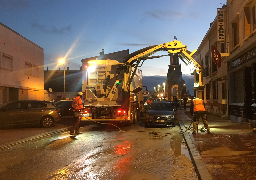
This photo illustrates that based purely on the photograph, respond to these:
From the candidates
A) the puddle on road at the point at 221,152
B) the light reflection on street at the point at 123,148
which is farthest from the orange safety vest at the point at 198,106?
the puddle on road at the point at 221,152

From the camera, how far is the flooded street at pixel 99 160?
5.89 m

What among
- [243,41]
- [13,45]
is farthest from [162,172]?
[13,45]

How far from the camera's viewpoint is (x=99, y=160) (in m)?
7.20

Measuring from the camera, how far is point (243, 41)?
598 inches

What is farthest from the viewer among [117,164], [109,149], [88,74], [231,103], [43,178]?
[231,103]

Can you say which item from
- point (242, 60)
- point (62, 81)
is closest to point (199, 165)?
point (242, 60)

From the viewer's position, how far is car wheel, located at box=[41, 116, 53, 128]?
578 inches

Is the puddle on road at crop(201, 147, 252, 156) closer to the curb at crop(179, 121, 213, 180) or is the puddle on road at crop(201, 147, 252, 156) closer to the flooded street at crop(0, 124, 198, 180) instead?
the curb at crop(179, 121, 213, 180)

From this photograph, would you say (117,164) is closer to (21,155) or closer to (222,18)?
(21,155)

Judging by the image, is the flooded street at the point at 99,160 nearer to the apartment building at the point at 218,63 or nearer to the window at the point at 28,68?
the apartment building at the point at 218,63

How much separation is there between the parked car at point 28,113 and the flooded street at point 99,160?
4.57 m

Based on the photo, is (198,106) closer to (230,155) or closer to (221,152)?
(221,152)

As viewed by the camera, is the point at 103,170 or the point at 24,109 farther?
the point at 24,109

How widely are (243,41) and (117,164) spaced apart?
1173cm
